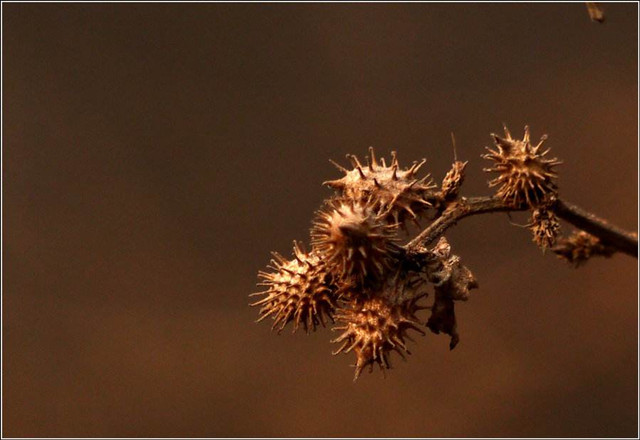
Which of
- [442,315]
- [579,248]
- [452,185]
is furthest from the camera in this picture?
[579,248]

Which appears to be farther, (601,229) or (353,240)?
(601,229)

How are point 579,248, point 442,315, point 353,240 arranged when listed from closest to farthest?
point 353,240 < point 442,315 < point 579,248

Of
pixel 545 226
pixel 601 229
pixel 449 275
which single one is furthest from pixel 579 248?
pixel 449 275

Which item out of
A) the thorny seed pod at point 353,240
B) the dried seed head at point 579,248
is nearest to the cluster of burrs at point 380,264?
the thorny seed pod at point 353,240

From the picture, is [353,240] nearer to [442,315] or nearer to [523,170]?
[442,315]

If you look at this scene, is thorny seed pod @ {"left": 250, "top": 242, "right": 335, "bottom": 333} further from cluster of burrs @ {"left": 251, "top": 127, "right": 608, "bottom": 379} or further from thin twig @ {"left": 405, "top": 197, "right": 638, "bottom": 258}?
thin twig @ {"left": 405, "top": 197, "right": 638, "bottom": 258}

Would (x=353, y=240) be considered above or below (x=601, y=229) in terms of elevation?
below
